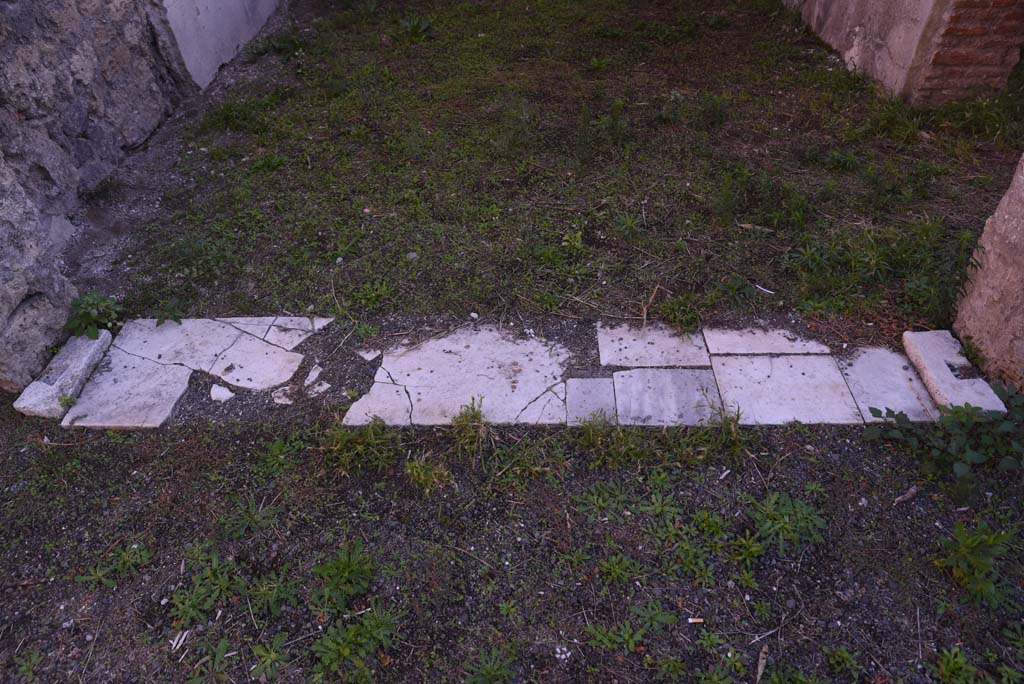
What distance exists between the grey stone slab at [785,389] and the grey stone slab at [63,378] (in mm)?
2852

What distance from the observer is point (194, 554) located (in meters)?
2.52

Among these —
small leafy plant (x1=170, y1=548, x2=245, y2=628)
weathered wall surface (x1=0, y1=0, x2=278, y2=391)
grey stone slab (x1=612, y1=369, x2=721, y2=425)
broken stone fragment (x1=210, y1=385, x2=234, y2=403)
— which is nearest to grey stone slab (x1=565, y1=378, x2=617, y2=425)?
grey stone slab (x1=612, y1=369, x2=721, y2=425)

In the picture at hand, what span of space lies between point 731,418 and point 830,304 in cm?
104

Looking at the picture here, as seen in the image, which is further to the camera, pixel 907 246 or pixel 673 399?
pixel 907 246

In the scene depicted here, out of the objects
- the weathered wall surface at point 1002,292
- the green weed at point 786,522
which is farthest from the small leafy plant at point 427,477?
the weathered wall surface at point 1002,292

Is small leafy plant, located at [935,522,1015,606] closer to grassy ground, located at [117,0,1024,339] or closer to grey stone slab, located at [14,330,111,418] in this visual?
grassy ground, located at [117,0,1024,339]

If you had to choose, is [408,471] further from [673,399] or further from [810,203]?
[810,203]

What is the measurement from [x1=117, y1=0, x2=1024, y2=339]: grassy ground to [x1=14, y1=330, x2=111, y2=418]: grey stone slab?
379mm

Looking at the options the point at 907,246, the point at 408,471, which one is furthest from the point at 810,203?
the point at 408,471

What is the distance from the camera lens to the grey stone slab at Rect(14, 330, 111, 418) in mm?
3053

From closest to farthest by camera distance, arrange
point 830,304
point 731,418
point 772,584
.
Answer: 1. point 772,584
2. point 731,418
3. point 830,304

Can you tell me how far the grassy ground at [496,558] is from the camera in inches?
87.2

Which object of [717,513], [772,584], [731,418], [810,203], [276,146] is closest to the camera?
[772,584]

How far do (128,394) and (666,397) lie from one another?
2374 millimetres
